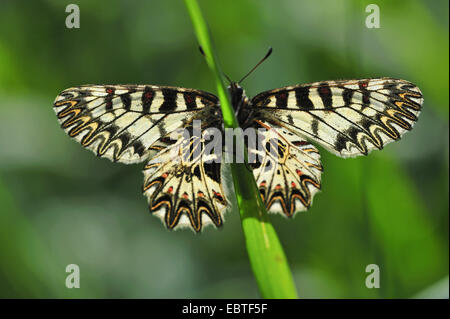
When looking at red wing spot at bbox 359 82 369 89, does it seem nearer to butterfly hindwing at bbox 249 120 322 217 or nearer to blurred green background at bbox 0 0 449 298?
butterfly hindwing at bbox 249 120 322 217

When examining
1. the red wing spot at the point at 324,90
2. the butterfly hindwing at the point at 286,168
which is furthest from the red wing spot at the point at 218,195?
the red wing spot at the point at 324,90

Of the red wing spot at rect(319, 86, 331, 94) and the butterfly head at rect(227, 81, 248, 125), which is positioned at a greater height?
the red wing spot at rect(319, 86, 331, 94)

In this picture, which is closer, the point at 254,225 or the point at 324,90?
the point at 254,225

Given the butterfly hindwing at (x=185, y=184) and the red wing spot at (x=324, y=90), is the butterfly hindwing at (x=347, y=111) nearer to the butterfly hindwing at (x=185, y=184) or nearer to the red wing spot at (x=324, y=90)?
the red wing spot at (x=324, y=90)

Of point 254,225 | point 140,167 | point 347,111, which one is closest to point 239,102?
point 347,111

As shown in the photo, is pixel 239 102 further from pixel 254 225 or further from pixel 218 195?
pixel 254 225

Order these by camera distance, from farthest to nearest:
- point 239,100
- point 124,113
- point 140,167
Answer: point 140,167 < point 124,113 < point 239,100

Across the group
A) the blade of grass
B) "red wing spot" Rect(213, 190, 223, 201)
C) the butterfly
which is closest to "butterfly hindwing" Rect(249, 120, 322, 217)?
the butterfly

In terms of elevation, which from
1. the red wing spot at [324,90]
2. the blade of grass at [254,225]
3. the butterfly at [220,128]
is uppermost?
the red wing spot at [324,90]
